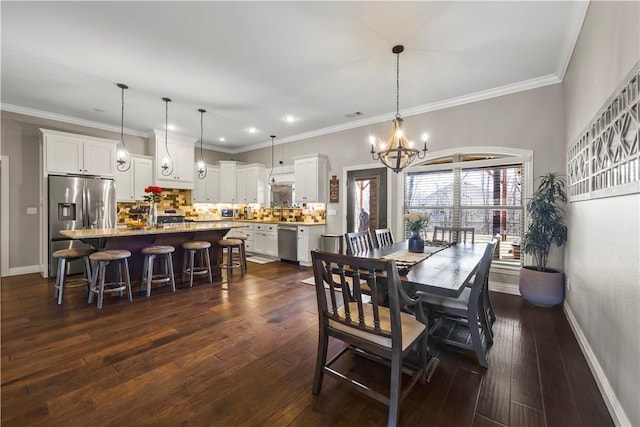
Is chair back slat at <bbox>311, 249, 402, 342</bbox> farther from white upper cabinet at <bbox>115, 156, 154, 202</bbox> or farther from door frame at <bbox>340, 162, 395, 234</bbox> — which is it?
white upper cabinet at <bbox>115, 156, 154, 202</bbox>

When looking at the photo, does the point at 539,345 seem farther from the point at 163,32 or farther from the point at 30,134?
the point at 30,134

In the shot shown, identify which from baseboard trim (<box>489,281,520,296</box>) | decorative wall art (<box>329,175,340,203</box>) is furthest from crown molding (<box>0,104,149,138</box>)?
baseboard trim (<box>489,281,520,296</box>)

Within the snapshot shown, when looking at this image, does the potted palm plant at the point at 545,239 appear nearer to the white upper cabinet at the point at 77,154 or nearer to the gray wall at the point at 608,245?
the gray wall at the point at 608,245

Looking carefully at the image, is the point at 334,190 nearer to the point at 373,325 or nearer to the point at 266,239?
the point at 266,239

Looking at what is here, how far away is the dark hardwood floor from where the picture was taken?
164cm

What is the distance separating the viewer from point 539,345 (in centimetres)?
246

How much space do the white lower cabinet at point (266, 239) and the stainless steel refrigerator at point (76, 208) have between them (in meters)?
2.84

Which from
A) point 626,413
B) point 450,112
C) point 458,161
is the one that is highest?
point 450,112

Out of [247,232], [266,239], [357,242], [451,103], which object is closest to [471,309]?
[357,242]

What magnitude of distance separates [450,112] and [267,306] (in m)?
4.04

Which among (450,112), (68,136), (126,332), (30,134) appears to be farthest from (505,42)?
(30,134)

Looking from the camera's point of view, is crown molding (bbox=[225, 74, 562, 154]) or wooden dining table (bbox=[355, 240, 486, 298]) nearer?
wooden dining table (bbox=[355, 240, 486, 298])

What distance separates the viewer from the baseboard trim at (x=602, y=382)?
156cm

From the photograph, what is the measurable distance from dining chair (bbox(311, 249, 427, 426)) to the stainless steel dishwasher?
3880 millimetres
